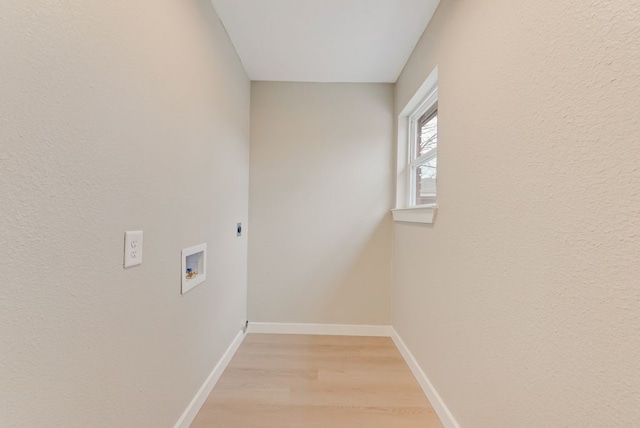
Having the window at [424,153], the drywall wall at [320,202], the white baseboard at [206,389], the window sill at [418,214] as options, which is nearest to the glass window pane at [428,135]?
the window at [424,153]

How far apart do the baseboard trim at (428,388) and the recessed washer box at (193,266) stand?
147cm

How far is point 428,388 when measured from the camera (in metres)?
1.71

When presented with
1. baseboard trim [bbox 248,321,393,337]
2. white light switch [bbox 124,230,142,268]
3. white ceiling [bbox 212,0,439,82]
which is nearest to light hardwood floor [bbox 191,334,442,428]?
baseboard trim [bbox 248,321,393,337]

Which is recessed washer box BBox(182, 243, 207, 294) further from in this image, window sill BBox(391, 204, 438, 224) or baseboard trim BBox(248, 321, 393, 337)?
window sill BBox(391, 204, 438, 224)

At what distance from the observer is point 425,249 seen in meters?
1.82

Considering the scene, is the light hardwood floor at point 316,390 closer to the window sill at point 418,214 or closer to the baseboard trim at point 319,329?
the baseboard trim at point 319,329

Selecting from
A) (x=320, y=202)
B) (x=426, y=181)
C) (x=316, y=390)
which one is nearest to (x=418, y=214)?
(x=426, y=181)

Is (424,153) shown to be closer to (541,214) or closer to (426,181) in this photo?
(426,181)

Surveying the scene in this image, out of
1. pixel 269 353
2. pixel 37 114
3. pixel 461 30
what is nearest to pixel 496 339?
pixel 461 30

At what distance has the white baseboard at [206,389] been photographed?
1.42m

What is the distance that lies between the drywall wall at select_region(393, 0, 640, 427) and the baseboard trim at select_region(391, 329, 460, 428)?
0.08 m

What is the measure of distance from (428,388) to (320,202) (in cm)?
162

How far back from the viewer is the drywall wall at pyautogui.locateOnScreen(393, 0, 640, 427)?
643mm

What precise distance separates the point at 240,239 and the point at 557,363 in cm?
211
